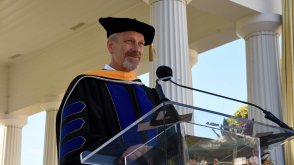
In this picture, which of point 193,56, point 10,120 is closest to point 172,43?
point 193,56

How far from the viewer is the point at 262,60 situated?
8.74 m

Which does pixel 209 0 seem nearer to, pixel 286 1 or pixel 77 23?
pixel 286 1

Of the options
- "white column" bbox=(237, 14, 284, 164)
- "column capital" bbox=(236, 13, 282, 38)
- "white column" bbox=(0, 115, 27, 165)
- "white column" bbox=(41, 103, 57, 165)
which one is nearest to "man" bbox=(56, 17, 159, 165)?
"white column" bbox=(237, 14, 284, 164)

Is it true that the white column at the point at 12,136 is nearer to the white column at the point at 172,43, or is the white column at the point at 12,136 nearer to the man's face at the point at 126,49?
the white column at the point at 172,43

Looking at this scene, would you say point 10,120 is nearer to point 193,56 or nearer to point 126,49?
point 193,56

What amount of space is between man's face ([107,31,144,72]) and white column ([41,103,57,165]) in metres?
9.93

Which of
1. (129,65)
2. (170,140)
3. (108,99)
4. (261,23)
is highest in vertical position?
(261,23)

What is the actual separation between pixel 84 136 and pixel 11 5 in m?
8.68

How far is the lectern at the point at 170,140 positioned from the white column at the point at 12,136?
→ 1228 cm

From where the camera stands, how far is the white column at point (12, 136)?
13.9 metres

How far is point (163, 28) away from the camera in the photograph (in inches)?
278

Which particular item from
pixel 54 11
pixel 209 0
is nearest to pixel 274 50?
pixel 209 0

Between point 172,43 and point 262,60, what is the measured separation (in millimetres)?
2314

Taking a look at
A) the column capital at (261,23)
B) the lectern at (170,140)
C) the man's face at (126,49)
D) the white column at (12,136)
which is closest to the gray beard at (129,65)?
the man's face at (126,49)
